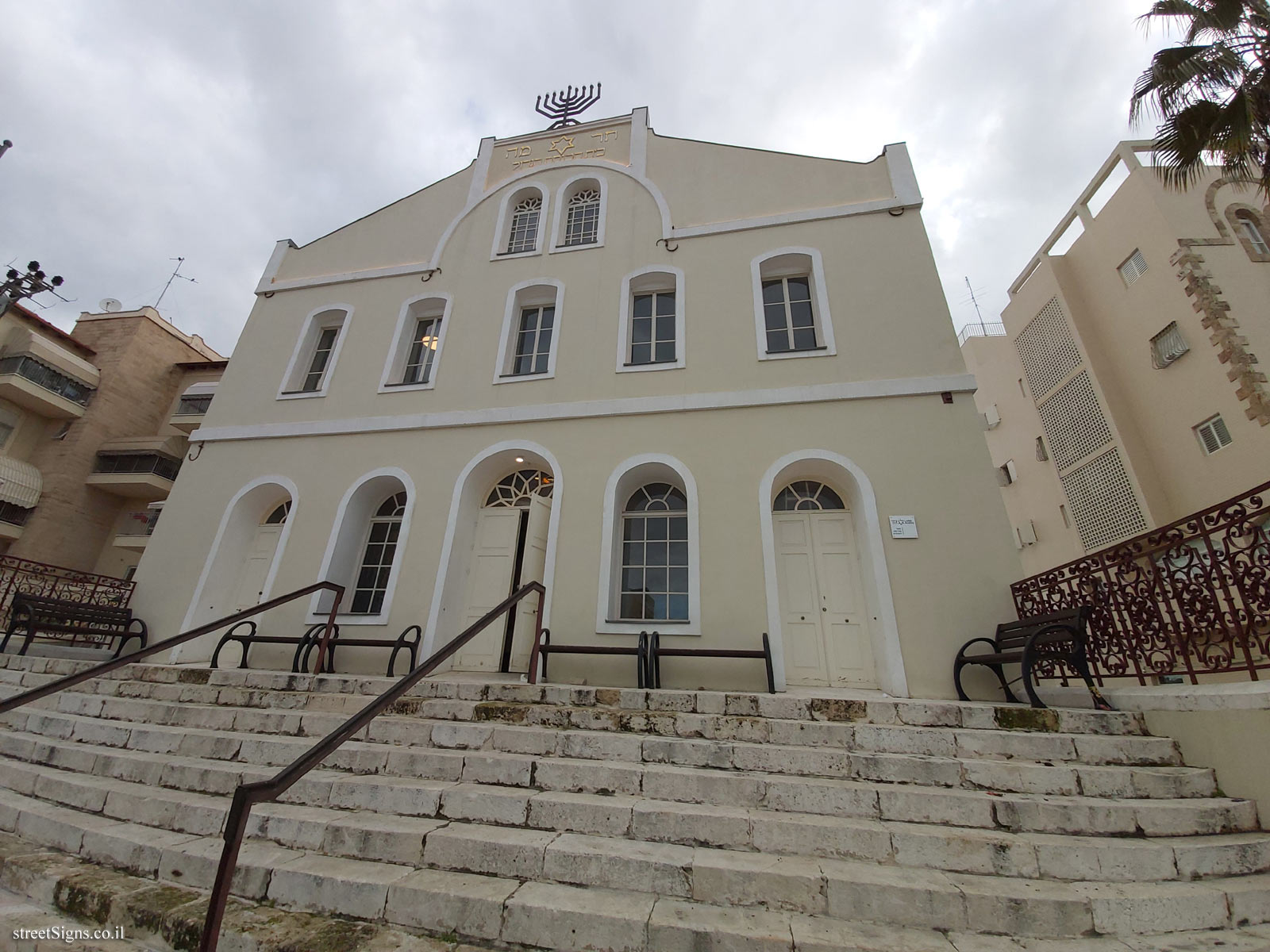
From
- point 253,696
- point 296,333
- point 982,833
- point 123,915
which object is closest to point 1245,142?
point 982,833

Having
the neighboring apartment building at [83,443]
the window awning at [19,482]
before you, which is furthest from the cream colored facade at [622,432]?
the window awning at [19,482]

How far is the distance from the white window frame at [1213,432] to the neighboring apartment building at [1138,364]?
3 centimetres

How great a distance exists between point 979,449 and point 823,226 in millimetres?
4148

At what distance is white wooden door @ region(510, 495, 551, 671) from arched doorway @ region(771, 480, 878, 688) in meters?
3.08

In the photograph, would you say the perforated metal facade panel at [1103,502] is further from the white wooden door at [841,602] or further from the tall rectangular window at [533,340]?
the tall rectangular window at [533,340]

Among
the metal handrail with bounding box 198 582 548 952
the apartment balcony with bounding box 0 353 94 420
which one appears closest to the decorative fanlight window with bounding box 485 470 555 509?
the metal handrail with bounding box 198 582 548 952

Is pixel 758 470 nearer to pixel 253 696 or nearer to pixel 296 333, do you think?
pixel 253 696

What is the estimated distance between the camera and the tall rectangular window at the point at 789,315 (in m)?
7.36

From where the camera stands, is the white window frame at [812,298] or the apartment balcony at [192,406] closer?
the white window frame at [812,298]

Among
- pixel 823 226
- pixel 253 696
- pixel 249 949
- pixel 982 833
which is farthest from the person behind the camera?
pixel 823 226

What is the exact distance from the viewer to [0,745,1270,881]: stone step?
2.57m

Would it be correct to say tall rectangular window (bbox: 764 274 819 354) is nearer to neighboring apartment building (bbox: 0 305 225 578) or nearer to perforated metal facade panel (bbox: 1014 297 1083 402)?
perforated metal facade panel (bbox: 1014 297 1083 402)

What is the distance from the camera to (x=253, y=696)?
4.80 meters

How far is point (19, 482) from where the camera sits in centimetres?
1477
